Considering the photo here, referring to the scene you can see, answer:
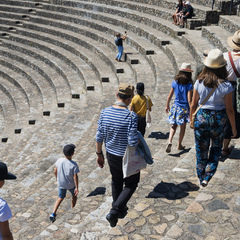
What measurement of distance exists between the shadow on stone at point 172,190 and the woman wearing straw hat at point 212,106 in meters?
0.32

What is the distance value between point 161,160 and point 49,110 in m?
6.78

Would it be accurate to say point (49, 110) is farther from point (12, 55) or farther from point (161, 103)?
point (12, 55)

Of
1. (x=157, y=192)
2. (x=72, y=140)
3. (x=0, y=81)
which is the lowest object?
(x=0, y=81)

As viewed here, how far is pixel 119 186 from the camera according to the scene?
4.69 meters

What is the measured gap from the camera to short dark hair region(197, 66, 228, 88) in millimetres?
4418

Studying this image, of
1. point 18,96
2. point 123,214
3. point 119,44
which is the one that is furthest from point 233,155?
point 18,96

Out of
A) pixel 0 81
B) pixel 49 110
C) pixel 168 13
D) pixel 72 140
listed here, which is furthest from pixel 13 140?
pixel 168 13

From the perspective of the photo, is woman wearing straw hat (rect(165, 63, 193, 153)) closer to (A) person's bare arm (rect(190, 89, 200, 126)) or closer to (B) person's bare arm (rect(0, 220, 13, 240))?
(A) person's bare arm (rect(190, 89, 200, 126))

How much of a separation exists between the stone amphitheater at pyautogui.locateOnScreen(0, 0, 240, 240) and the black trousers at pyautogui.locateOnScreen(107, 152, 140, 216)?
8.8 inches

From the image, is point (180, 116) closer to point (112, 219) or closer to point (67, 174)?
point (67, 174)

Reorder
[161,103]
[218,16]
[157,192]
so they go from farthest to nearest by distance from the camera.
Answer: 1. [218,16]
2. [161,103]
3. [157,192]

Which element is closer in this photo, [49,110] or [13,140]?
[13,140]

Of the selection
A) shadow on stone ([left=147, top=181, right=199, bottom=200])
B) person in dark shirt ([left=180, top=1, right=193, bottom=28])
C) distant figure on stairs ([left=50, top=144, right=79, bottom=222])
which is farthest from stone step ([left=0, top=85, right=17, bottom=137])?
shadow on stone ([left=147, top=181, right=199, bottom=200])

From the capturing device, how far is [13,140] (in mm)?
11406
